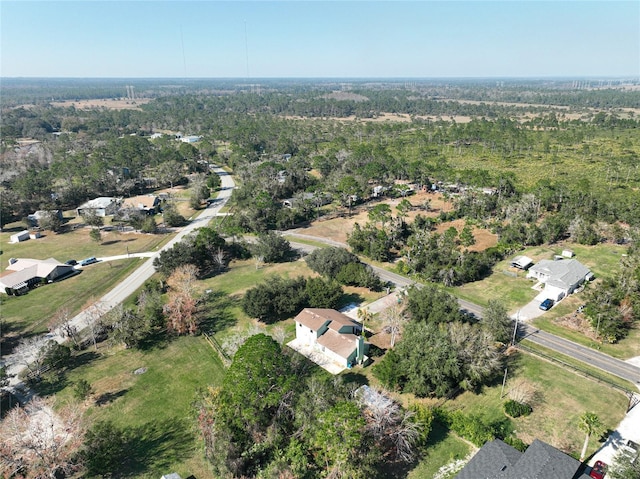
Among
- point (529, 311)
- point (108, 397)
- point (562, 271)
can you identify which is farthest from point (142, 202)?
point (562, 271)

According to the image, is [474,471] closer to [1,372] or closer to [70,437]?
[70,437]

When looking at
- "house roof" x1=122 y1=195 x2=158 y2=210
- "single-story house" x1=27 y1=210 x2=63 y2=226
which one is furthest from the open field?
"house roof" x1=122 y1=195 x2=158 y2=210

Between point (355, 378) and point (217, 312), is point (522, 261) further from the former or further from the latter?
point (217, 312)

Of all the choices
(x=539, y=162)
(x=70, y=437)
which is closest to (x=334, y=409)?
(x=70, y=437)

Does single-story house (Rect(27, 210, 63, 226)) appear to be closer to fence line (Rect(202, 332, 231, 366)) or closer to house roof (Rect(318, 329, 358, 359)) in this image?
fence line (Rect(202, 332, 231, 366))

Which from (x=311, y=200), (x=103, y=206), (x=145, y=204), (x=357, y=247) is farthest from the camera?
(x=145, y=204)

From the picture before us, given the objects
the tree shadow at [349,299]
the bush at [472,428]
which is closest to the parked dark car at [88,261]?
the tree shadow at [349,299]
